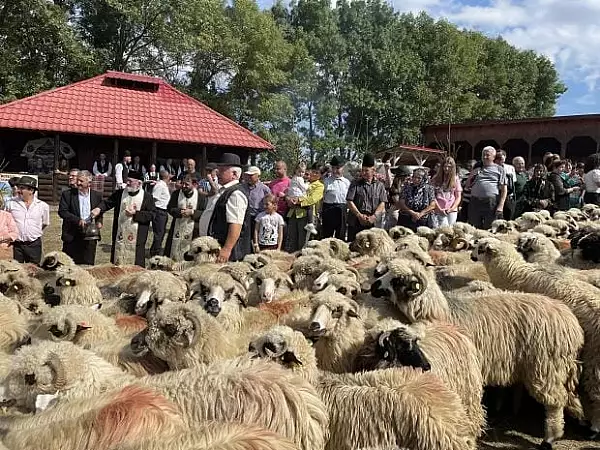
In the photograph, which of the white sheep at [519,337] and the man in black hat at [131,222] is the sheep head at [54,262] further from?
the white sheep at [519,337]

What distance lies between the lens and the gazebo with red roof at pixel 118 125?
23.6 meters

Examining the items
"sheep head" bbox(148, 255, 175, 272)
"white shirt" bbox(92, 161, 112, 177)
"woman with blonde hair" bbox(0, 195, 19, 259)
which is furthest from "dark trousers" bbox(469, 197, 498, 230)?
"white shirt" bbox(92, 161, 112, 177)

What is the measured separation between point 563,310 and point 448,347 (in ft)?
3.83

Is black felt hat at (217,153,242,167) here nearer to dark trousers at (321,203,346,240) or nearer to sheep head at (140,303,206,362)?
sheep head at (140,303,206,362)

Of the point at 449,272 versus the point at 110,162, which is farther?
the point at 110,162

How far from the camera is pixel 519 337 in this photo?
15.1 feet

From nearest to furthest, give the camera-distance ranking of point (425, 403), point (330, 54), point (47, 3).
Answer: point (425, 403) < point (47, 3) < point (330, 54)

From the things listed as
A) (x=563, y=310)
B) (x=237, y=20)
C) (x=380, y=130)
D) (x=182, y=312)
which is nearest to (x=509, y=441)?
(x=563, y=310)

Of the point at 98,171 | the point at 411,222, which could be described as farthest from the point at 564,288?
the point at 98,171

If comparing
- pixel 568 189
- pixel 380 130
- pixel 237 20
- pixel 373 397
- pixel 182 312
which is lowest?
pixel 373 397

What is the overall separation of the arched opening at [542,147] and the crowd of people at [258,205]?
25.0m

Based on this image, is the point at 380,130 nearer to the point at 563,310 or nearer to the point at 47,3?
the point at 47,3

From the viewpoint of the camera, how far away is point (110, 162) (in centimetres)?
2517

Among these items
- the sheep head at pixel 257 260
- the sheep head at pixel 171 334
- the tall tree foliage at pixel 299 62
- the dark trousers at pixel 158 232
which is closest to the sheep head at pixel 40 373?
the sheep head at pixel 171 334
